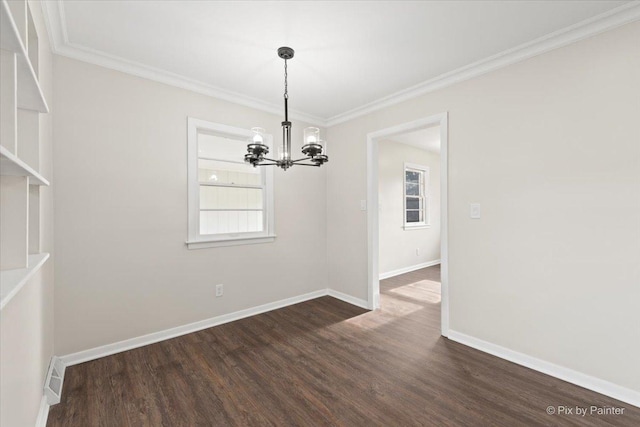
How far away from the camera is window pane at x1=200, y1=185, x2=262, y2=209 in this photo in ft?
10.7

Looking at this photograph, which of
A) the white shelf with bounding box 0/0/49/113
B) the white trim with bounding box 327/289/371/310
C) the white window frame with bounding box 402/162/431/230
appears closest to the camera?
the white shelf with bounding box 0/0/49/113

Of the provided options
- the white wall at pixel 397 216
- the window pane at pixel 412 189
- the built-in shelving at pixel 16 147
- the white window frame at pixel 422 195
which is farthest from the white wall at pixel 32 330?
the window pane at pixel 412 189

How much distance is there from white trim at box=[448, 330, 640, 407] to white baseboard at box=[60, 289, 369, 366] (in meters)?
1.34

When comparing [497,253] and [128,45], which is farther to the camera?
[497,253]

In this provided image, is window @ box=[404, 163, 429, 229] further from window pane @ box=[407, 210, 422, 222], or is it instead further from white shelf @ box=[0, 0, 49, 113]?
white shelf @ box=[0, 0, 49, 113]

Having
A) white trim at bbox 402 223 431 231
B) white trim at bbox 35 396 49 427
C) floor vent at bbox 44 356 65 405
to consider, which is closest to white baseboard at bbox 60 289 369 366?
floor vent at bbox 44 356 65 405

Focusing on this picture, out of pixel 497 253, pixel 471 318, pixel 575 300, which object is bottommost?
pixel 471 318

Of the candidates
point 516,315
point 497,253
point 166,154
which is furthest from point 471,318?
point 166,154

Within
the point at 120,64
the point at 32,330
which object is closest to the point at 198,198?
the point at 120,64

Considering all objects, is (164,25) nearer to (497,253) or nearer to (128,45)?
(128,45)

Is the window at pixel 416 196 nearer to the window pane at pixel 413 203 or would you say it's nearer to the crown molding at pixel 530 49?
the window pane at pixel 413 203

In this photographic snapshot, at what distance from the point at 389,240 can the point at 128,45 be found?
4.68 metres

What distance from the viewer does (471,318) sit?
275 cm

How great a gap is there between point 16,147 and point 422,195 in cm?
631
